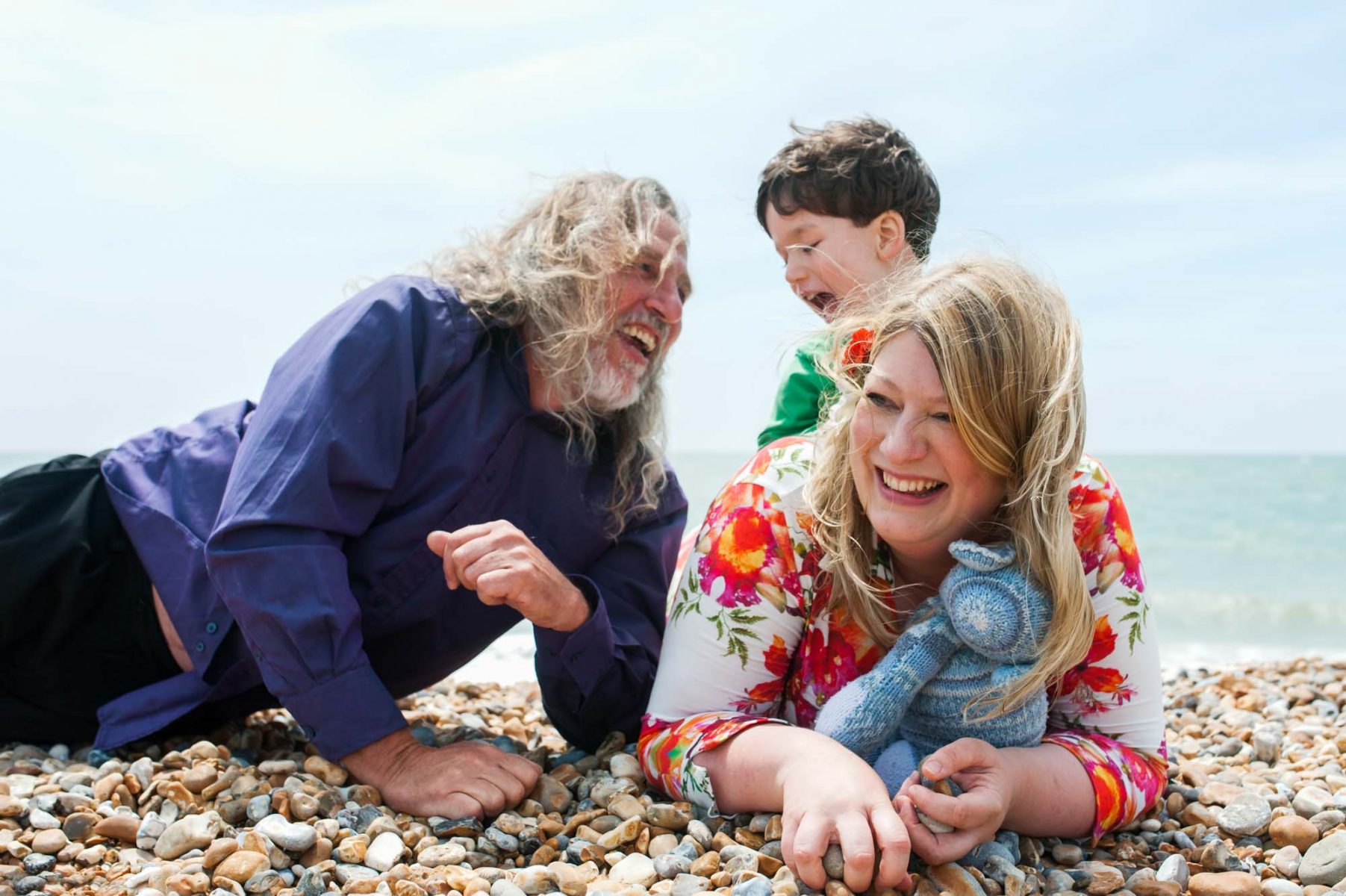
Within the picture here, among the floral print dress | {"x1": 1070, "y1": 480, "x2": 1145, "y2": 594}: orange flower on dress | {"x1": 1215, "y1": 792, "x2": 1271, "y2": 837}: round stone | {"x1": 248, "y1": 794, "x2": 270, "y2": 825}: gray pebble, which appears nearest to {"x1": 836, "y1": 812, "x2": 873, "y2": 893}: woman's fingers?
the floral print dress

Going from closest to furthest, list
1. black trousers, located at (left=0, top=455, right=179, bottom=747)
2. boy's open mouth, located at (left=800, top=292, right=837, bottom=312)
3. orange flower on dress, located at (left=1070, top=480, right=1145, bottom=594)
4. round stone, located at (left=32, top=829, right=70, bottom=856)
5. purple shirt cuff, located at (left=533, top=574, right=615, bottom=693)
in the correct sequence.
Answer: round stone, located at (left=32, top=829, right=70, bottom=856), orange flower on dress, located at (left=1070, top=480, right=1145, bottom=594), purple shirt cuff, located at (left=533, top=574, right=615, bottom=693), black trousers, located at (left=0, top=455, right=179, bottom=747), boy's open mouth, located at (left=800, top=292, right=837, bottom=312)

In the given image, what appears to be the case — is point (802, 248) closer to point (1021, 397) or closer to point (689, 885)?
point (1021, 397)

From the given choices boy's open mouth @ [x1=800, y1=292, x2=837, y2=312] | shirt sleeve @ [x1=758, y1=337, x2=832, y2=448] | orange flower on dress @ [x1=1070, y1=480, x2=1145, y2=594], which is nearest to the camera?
orange flower on dress @ [x1=1070, y1=480, x2=1145, y2=594]

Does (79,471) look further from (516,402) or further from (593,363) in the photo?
(593,363)

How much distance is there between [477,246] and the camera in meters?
3.45

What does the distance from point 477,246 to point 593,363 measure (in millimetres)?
578

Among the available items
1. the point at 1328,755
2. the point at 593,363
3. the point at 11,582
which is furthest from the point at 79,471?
the point at 1328,755

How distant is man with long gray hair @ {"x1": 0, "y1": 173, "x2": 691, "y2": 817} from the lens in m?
2.68

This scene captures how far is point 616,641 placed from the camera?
3084mm

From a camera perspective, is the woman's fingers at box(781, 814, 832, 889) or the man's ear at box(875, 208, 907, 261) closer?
the woman's fingers at box(781, 814, 832, 889)

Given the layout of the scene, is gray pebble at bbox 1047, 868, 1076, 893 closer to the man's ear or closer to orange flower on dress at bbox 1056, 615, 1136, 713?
orange flower on dress at bbox 1056, 615, 1136, 713

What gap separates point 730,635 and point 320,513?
106cm

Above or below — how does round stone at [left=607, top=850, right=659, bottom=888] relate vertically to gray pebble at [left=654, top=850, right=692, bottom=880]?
below

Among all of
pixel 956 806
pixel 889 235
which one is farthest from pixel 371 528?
pixel 889 235
